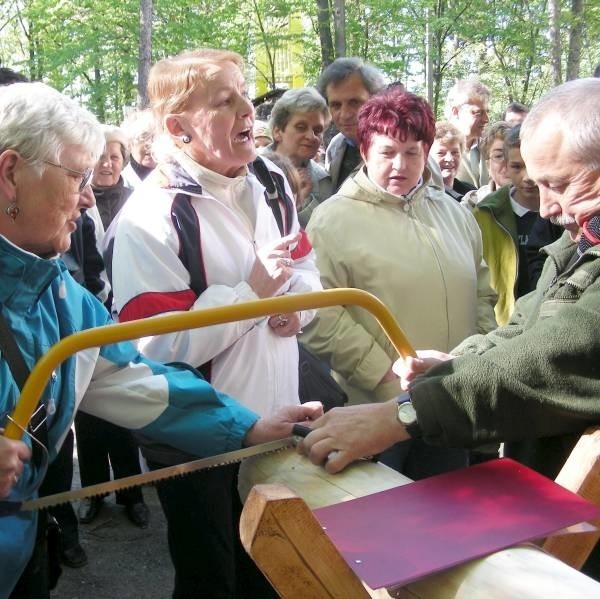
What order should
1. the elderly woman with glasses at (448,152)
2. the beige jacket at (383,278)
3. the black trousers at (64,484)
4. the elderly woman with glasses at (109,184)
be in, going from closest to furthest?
the beige jacket at (383,278)
the black trousers at (64,484)
the elderly woman with glasses at (109,184)
the elderly woman with glasses at (448,152)

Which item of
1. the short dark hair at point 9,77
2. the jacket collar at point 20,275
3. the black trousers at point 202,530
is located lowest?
the black trousers at point 202,530

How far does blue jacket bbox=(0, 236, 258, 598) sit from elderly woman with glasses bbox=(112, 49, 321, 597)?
20cm

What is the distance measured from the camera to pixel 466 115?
25.3 feet

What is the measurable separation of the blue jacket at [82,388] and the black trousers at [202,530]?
278 mm

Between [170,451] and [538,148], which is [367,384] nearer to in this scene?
[170,451]

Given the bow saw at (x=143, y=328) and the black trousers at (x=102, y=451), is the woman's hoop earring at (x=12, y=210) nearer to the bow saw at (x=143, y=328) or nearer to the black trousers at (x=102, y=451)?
the bow saw at (x=143, y=328)

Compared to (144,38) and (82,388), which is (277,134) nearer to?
(82,388)

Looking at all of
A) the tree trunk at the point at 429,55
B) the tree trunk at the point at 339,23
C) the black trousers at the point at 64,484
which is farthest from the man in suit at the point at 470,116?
the tree trunk at the point at 429,55

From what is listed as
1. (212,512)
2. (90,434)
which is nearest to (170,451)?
(212,512)

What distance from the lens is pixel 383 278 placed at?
3.54 m

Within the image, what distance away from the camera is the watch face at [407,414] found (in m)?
1.89

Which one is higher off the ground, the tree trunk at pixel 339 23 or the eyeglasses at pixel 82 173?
the tree trunk at pixel 339 23

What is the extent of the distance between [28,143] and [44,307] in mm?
463

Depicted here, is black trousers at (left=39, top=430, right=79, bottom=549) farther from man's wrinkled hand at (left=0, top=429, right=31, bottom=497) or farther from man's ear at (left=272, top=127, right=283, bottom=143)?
man's ear at (left=272, top=127, right=283, bottom=143)
